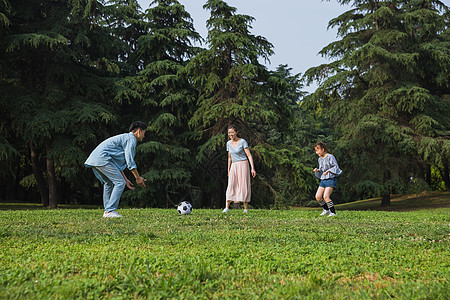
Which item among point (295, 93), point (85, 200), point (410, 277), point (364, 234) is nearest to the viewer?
point (410, 277)

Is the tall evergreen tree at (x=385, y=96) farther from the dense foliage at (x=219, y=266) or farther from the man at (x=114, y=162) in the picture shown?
the dense foliage at (x=219, y=266)

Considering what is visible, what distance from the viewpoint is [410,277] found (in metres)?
3.05

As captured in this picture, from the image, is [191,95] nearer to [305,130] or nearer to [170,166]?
[170,166]

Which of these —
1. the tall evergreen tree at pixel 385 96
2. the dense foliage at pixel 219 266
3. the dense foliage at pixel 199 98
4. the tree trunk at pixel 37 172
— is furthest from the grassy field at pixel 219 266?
the tall evergreen tree at pixel 385 96

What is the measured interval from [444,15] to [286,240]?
2703cm

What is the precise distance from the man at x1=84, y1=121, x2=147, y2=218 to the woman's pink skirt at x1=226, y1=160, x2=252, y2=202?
2.89 m

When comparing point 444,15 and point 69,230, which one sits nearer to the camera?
point 69,230

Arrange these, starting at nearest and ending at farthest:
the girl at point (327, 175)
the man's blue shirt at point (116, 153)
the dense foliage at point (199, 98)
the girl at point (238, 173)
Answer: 1. the man's blue shirt at point (116, 153)
2. the girl at point (327, 175)
3. the girl at point (238, 173)
4. the dense foliage at point (199, 98)

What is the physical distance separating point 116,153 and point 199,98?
11211 millimetres

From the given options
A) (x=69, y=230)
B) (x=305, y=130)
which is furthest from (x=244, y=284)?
(x=305, y=130)

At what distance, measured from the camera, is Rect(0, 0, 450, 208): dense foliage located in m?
16.9

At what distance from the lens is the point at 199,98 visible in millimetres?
18844

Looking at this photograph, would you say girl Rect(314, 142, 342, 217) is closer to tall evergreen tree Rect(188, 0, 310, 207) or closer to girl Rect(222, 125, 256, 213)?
girl Rect(222, 125, 256, 213)

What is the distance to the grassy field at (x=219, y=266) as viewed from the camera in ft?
8.45
